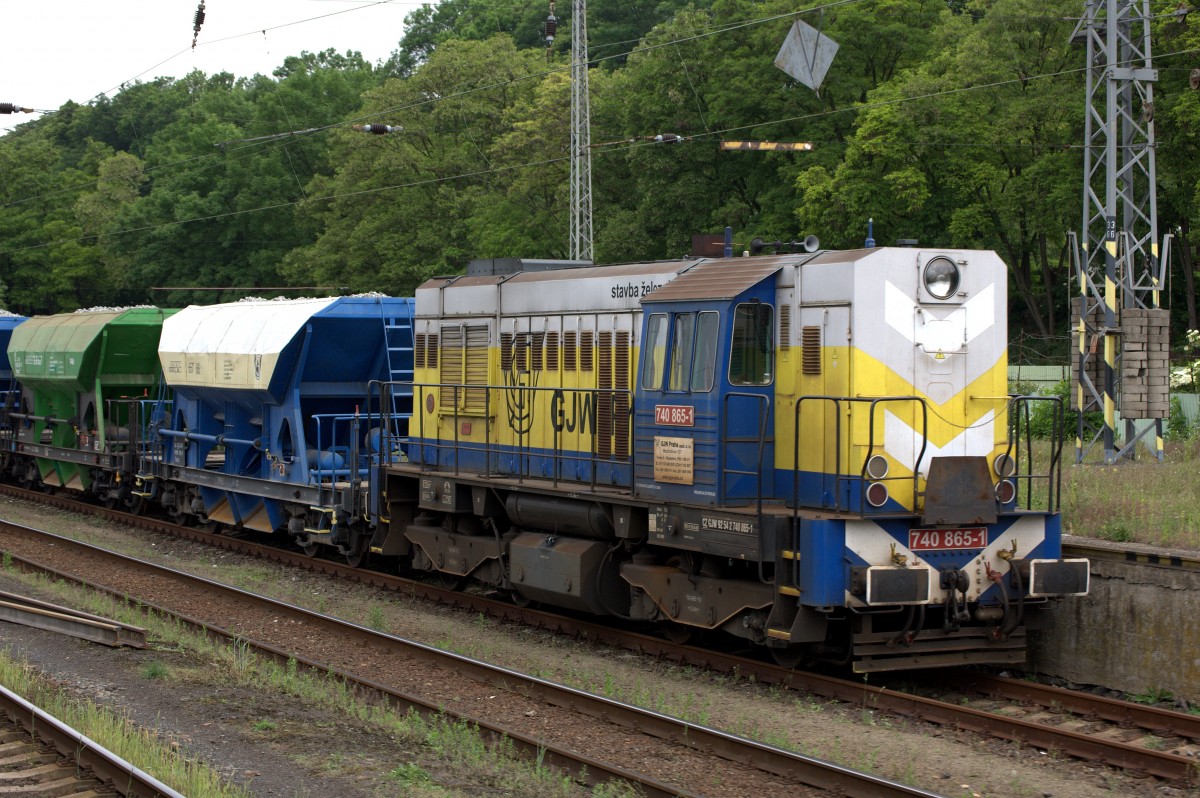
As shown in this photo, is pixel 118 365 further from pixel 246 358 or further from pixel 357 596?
pixel 357 596

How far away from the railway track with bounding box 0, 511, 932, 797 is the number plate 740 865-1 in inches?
99.7

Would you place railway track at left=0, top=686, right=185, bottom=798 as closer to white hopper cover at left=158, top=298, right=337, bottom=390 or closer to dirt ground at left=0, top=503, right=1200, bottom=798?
dirt ground at left=0, top=503, right=1200, bottom=798

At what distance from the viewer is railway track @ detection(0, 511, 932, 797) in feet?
27.0

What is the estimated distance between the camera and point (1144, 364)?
754 inches

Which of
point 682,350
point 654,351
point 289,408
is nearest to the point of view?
point 682,350

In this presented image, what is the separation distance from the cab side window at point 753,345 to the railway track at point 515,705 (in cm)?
317

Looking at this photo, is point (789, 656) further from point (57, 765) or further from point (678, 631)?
point (57, 765)

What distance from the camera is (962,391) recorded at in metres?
10.9

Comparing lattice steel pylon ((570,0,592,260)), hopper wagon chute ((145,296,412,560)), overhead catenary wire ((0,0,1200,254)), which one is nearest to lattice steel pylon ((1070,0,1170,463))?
overhead catenary wire ((0,0,1200,254))

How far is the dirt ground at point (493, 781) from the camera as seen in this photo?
8.16 m

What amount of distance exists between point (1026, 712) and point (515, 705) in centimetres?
421

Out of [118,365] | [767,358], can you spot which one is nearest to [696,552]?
[767,358]

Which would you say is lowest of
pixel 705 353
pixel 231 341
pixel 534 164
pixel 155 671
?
pixel 155 671

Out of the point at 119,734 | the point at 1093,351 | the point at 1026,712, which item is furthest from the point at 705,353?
the point at 1093,351
